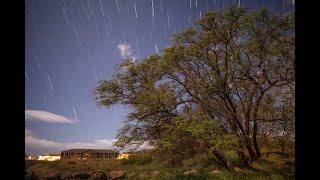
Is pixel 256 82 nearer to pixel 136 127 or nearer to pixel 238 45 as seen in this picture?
pixel 238 45

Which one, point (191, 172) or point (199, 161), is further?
point (199, 161)

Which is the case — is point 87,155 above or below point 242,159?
below

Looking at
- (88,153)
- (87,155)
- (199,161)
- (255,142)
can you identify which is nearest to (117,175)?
(199,161)

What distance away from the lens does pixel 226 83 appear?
17344mm

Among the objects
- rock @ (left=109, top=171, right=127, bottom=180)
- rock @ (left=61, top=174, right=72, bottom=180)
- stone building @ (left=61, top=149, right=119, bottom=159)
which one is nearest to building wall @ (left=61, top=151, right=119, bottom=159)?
stone building @ (left=61, top=149, right=119, bottom=159)

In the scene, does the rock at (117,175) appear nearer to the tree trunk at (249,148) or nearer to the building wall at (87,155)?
the tree trunk at (249,148)

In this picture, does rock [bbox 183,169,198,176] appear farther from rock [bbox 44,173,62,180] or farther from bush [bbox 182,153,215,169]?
rock [bbox 44,173,62,180]

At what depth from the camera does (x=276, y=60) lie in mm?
17156

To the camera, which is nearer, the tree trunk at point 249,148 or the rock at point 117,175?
the tree trunk at point 249,148

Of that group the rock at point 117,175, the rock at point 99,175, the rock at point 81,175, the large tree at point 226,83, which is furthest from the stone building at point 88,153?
the large tree at point 226,83

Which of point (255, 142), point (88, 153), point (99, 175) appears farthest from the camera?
point (88, 153)

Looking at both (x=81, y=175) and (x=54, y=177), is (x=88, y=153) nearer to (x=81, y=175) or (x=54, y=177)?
(x=54, y=177)

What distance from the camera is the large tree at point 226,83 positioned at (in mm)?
16859
